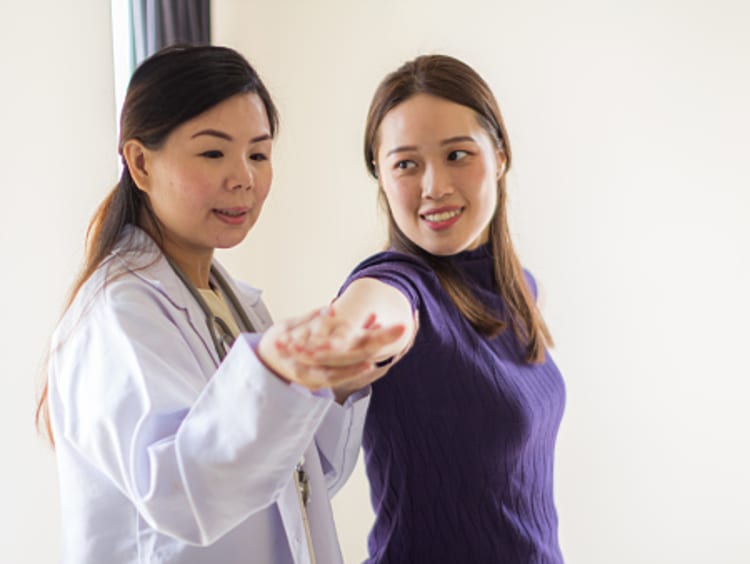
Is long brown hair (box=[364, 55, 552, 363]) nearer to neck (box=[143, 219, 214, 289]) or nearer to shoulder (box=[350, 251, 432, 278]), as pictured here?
shoulder (box=[350, 251, 432, 278])

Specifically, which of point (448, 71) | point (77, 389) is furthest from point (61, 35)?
point (77, 389)

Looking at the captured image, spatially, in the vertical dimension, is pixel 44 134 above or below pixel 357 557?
above

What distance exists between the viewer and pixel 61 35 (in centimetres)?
209

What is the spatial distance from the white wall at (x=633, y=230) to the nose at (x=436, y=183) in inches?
59.3

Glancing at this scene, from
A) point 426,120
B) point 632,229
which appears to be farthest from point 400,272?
point 632,229

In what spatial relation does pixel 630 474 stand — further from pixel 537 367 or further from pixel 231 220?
pixel 231 220

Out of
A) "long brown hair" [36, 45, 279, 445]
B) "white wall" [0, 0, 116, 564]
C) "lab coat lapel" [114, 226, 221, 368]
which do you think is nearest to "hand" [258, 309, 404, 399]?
"lab coat lapel" [114, 226, 221, 368]

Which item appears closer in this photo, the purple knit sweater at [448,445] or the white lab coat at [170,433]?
the white lab coat at [170,433]

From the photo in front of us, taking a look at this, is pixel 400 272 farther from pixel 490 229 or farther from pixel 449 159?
pixel 490 229

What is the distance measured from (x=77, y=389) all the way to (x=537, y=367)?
726 millimetres

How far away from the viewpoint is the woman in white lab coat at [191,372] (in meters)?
0.88

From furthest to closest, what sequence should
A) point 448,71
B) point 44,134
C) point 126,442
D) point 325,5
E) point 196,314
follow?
1. point 325,5
2. point 44,134
3. point 448,71
4. point 196,314
5. point 126,442

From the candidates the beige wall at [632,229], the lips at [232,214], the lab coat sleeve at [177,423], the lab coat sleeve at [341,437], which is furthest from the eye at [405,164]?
the beige wall at [632,229]

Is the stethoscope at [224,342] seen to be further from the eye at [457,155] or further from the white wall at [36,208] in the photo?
the white wall at [36,208]
